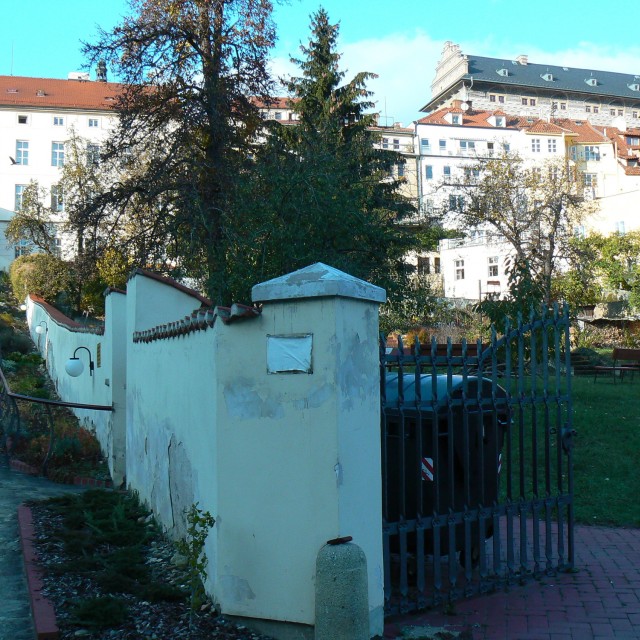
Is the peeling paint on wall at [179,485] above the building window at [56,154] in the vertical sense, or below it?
below

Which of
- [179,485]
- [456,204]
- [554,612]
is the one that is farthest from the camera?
[456,204]

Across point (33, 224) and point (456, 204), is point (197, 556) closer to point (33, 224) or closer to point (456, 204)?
point (456, 204)

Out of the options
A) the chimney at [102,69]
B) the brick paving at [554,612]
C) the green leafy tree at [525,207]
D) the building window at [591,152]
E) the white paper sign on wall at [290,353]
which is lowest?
the brick paving at [554,612]

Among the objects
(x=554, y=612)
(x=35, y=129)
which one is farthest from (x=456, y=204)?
(x=35, y=129)

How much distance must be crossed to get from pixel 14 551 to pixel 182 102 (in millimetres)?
14386

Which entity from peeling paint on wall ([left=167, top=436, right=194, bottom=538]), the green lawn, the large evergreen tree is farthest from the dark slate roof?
peeling paint on wall ([left=167, top=436, right=194, bottom=538])

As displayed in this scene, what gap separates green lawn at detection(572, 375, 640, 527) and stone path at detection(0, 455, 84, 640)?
5433mm

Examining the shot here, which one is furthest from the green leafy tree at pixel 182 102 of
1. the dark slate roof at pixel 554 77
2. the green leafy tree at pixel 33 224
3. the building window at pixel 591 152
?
the dark slate roof at pixel 554 77

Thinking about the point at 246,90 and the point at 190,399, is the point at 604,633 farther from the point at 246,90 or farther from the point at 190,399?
the point at 246,90

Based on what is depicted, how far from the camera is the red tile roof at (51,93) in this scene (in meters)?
65.7

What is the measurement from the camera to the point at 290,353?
457cm

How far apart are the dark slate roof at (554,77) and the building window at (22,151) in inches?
2074

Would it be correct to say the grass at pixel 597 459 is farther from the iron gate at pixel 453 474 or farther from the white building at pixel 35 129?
the white building at pixel 35 129

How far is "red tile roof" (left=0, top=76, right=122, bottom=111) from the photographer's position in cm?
6569
